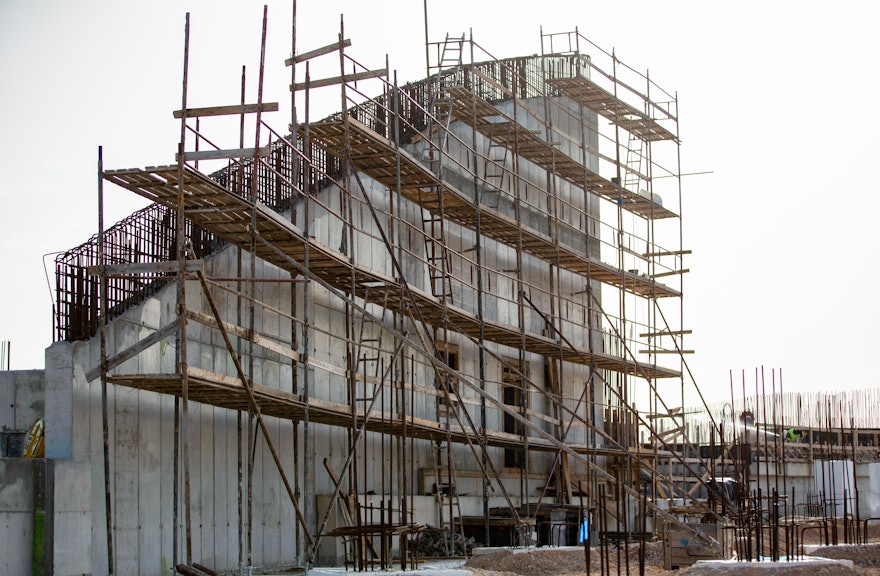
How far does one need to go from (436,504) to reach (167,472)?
8605mm

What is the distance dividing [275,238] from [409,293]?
11.0 feet

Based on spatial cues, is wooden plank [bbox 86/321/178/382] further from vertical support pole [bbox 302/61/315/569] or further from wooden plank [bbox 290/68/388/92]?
wooden plank [bbox 290/68/388/92]

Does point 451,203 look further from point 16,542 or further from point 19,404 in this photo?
point 16,542

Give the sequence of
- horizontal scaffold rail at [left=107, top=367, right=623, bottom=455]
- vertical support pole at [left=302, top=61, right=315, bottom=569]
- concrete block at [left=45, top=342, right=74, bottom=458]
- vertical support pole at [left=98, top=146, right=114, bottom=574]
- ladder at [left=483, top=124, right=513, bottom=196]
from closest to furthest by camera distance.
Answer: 1. vertical support pole at [left=98, top=146, right=114, bottom=574]
2. horizontal scaffold rail at [left=107, top=367, right=623, bottom=455]
3. concrete block at [left=45, top=342, right=74, bottom=458]
4. vertical support pole at [left=302, top=61, right=315, bottom=569]
5. ladder at [left=483, top=124, right=513, bottom=196]

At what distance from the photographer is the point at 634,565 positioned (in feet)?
77.9

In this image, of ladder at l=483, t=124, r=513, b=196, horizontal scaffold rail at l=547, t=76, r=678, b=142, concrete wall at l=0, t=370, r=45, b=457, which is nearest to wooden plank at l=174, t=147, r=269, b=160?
concrete wall at l=0, t=370, r=45, b=457

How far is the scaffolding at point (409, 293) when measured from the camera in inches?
703

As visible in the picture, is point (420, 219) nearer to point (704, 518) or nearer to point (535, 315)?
point (535, 315)

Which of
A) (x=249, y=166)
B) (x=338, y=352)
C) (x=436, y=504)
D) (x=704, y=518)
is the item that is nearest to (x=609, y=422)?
(x=704, y=518)

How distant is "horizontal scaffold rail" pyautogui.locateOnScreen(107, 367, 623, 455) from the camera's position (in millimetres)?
16500

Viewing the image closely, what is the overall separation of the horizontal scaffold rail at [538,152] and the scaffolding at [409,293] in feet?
0.25

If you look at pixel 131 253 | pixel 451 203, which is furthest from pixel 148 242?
pixel 451 203

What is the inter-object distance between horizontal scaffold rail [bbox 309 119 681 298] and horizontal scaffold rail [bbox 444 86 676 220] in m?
0.42

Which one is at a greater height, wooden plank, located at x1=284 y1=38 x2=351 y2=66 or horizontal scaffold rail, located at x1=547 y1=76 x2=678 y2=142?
horizontal scaffold rail, located at x1=547 y1=76 x2=678 y2=142
